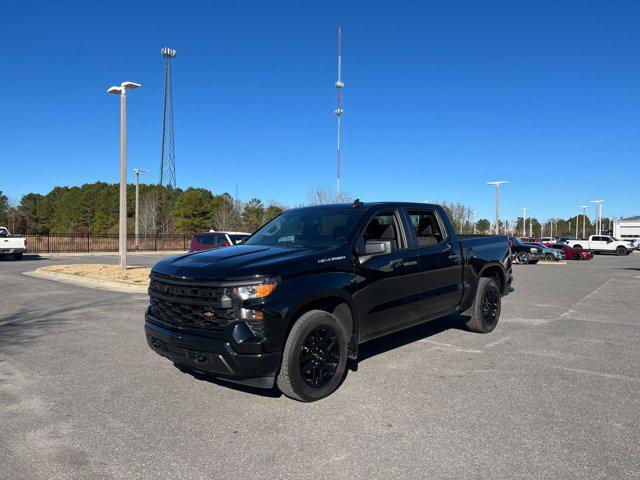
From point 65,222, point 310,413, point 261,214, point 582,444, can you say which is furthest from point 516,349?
point 65,222

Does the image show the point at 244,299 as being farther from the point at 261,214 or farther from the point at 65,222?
the point at 65,222

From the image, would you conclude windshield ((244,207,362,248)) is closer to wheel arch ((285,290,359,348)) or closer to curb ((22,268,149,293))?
wheel arch ((285,290,359,348))

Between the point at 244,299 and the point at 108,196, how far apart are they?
88860 millimetres

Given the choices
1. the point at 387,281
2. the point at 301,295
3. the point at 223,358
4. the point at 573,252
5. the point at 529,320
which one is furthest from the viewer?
the point at 573,252

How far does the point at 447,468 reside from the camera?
3104mm

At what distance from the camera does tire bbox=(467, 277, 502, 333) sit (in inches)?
275

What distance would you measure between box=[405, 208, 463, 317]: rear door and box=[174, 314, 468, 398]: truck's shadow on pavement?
2.72 ft

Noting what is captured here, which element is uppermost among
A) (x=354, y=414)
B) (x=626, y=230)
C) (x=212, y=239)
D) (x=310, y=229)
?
(x=626, y=230)

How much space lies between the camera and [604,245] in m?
43.8

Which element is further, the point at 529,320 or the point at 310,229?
the point at 529,320

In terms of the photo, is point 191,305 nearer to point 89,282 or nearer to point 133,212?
point 89,282

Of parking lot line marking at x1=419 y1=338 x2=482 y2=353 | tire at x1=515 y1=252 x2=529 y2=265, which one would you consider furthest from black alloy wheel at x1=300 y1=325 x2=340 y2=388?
tire at x1=515 y1=252 x2=529 y2=265

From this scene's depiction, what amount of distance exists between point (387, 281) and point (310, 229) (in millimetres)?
1051

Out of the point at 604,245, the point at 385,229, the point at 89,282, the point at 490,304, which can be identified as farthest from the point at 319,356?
the point at 604,245
